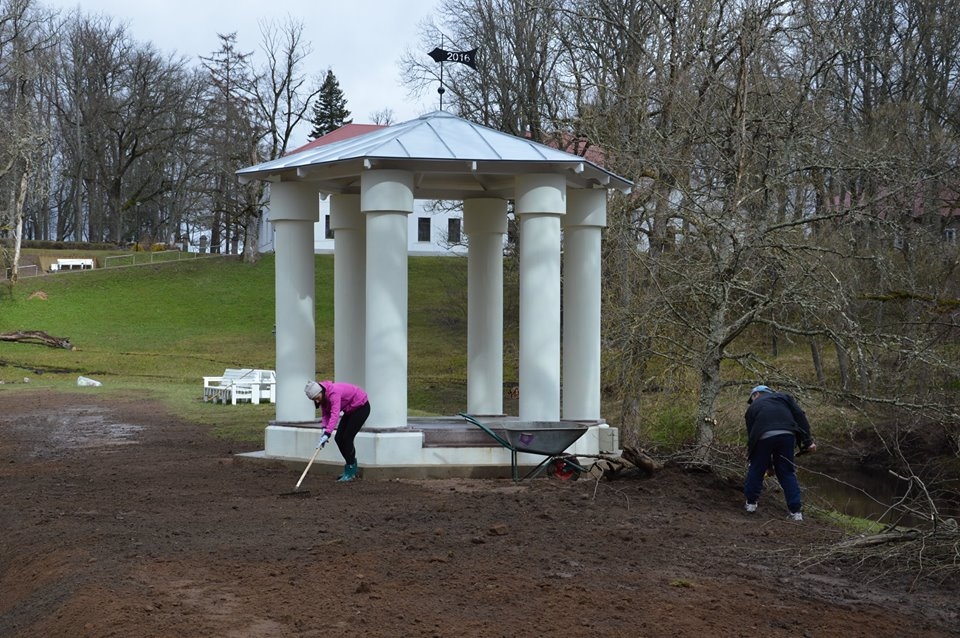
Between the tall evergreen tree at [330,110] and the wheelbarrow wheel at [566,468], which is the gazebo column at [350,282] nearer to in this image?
the wheelbarrow wheel at [566,468]

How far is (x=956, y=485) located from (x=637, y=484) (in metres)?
10.7

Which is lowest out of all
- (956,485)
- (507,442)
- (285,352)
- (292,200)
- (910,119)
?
(956,485)

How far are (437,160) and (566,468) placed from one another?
3.92m

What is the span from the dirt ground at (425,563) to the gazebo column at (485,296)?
4.25 metres

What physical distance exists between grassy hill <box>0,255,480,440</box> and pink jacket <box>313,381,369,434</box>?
853cm

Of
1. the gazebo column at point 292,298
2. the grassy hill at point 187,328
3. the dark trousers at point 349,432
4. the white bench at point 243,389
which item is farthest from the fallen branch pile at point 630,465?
the white bench at point 243,389

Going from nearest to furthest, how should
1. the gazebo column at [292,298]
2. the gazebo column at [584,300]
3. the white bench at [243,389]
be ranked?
the gazebo column at [292,298], the gazebo column at [584,300], the white bench at [243,389]

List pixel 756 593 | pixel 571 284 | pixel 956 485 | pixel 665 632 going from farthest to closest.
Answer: pixel 956 485 < pixel 571 284 < pixel 756 593 < pixel 665 632

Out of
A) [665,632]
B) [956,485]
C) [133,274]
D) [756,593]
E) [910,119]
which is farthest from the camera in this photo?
[133,274]

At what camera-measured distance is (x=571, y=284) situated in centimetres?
1575

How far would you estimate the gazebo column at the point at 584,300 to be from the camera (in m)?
15.6

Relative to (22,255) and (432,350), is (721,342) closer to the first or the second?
(432,350)

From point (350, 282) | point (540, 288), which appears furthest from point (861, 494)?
point (350, 282)

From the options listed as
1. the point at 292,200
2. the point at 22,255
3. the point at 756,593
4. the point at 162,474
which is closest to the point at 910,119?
the point at 292,200
